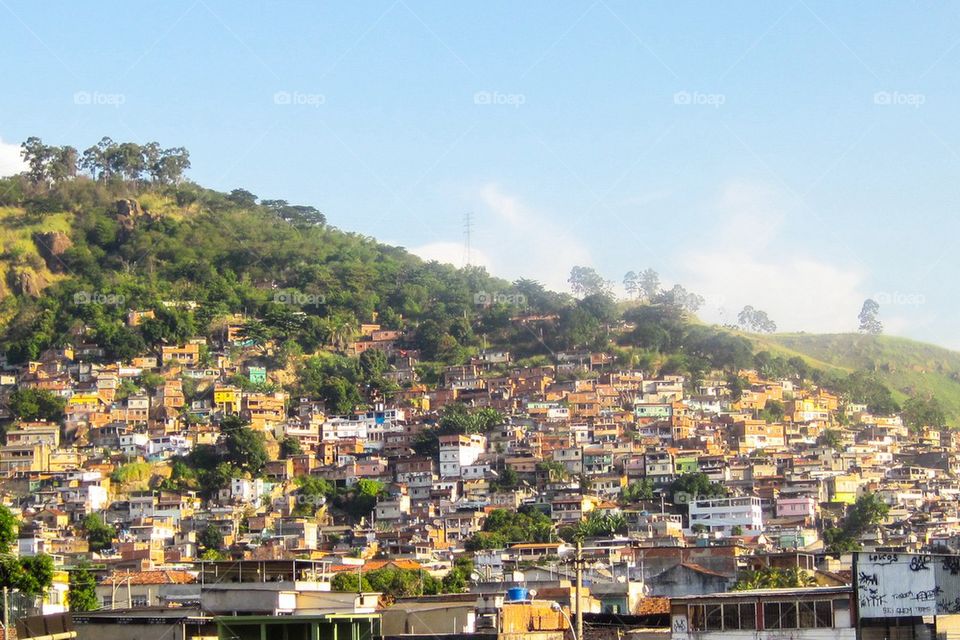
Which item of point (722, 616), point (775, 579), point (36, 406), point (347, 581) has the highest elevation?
point (36, 406)

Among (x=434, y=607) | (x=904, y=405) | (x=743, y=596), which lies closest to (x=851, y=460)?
(x=904, y=405)

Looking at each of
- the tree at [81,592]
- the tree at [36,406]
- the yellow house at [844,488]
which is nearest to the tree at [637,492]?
the yellow house at [844,488]

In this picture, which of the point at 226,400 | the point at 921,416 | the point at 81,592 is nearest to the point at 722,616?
the point at 81,592

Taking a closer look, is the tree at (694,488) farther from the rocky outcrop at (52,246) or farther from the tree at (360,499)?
the rocky outcrop at (52,246)

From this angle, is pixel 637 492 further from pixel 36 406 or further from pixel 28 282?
pixel 28 282

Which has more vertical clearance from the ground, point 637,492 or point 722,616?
point 722,616

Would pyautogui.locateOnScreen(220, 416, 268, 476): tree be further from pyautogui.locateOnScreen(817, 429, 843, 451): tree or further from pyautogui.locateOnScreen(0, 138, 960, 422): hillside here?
pyautogui.locateOnScreen(817, 429, 843, 451): tree
